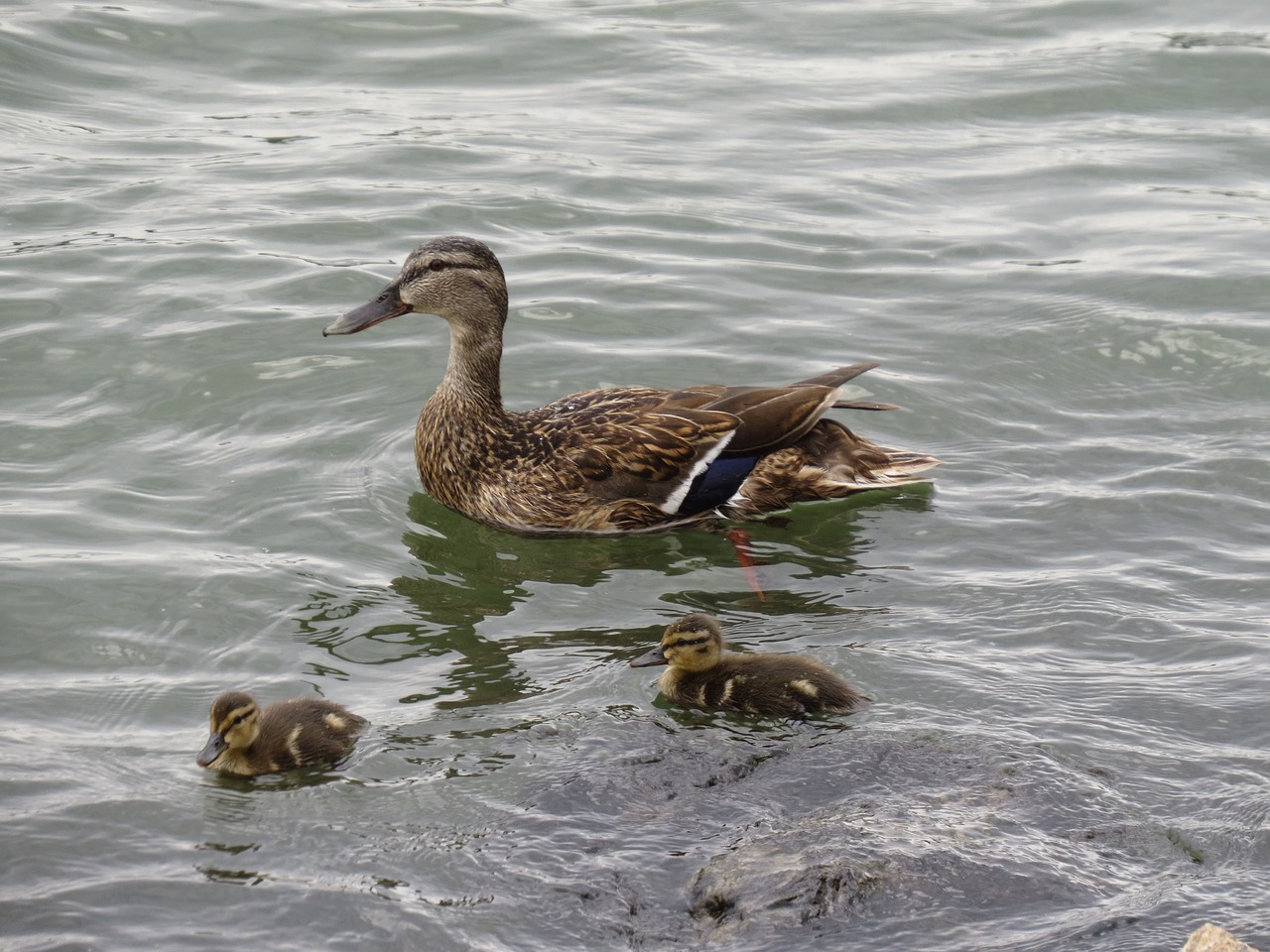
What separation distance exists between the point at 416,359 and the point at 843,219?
355cm

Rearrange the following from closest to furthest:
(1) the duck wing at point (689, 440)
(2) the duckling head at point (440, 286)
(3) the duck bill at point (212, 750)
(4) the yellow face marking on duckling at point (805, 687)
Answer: (3) the duck bill at point (212, 750) < (4) the yellow face marking on duckling at point (805, 687) < (1) the duck wing at point (689, 440) < (2) the duckling head at point (440, 286)

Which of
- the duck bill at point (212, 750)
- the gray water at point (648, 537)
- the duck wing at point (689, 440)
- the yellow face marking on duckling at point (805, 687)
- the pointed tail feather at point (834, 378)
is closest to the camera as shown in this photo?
the gray water at point (648, 537)

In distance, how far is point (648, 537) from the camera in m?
8.48

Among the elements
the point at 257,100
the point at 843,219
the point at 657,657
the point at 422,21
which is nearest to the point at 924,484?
the point at 657,657

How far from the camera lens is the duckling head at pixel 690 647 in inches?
256

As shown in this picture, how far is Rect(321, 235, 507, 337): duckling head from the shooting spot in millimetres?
8695

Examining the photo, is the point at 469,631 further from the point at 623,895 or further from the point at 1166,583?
the point at 1166,583

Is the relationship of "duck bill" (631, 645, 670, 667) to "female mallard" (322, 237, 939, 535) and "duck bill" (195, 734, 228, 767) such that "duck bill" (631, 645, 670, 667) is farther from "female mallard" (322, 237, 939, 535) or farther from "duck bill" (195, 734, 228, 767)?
"female mallard" (322, 237, 939, 535)

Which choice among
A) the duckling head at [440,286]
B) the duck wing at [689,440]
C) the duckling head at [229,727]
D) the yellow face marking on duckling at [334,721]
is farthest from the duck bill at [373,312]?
the duckling head at [229,727]

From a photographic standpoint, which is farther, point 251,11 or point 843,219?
point 251,11

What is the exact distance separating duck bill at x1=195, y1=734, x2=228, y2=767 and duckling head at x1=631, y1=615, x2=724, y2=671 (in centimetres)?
163

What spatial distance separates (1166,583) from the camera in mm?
7582

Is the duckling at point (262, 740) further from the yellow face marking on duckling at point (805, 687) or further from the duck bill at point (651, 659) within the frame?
the yellow face marking on duckling at point (805, 687)

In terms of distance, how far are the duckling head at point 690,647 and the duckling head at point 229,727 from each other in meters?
1.54
